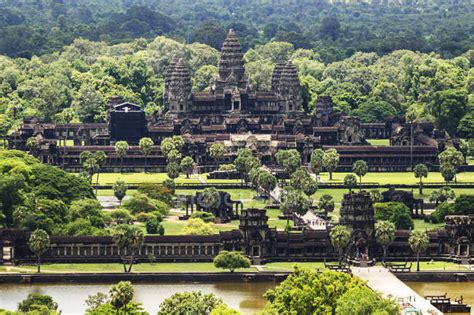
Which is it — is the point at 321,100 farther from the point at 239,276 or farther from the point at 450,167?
the point at 239,276

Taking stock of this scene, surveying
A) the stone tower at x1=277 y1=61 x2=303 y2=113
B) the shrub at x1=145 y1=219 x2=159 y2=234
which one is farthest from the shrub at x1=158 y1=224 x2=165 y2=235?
the stone tower at x1=277 y1=61 x2=303 y2=113

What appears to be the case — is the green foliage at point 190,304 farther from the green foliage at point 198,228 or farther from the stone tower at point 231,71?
the stone tower at point 231,71

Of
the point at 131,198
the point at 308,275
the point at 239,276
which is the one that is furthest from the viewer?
the point at 131,198

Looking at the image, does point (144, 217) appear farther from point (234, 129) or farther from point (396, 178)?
point (234, 129)

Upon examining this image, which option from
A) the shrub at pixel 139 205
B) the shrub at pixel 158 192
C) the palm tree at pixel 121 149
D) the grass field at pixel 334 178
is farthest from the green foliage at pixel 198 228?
the palm tree at pixel 121 149

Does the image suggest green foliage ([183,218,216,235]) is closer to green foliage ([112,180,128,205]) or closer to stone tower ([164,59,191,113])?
green foliage ([112,180,128,205])

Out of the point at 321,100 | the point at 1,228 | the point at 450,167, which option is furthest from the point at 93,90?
the point at 1,228
